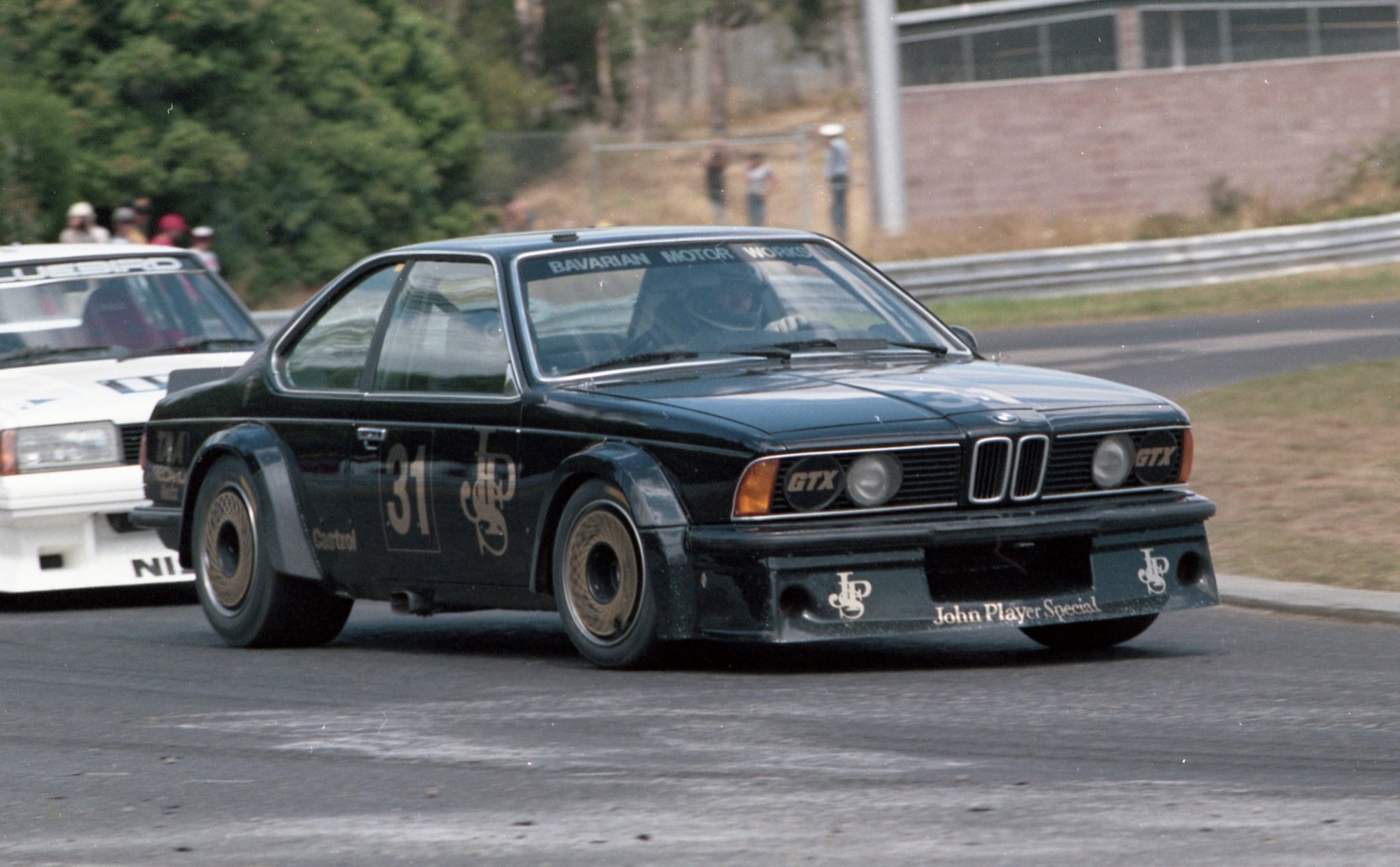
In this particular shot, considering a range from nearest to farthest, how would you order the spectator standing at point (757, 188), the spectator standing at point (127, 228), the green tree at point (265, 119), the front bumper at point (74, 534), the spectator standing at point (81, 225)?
the front bumper at point (74, 534) → the spectator standing at point (81, 225) → the spectator standing at point (127, 228) → the spectator standing at point (757, 188) → the green tree at point (265, 119)

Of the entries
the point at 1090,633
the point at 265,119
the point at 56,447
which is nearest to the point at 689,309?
the point at 1090,633

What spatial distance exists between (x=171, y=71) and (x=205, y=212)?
2.14 m

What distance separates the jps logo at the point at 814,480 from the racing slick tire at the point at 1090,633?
44.5 inches

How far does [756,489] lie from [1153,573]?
4.30ft

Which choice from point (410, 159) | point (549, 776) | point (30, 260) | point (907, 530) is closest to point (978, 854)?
point (549, 776)

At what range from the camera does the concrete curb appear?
8.31m

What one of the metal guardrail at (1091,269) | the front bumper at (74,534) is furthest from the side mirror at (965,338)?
the metal guardrail at (1091,269)

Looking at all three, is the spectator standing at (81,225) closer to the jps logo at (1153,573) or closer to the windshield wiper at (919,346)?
the windshield wiper at (919,346)

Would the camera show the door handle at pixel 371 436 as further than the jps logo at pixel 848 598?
Yes

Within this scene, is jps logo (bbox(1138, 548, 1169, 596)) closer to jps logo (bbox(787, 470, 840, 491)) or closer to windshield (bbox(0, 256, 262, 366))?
jps logo (bbox(787, 470, 840, 491))

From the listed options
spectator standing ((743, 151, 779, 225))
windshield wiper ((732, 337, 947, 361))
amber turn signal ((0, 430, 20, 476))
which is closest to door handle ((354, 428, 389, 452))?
windshield wiper ((732, 337, 947, 361))

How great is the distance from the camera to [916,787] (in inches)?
213

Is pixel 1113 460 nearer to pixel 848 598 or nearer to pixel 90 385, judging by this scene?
pixel 848 598

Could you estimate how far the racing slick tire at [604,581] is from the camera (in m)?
7.16
